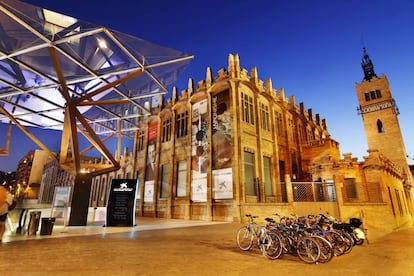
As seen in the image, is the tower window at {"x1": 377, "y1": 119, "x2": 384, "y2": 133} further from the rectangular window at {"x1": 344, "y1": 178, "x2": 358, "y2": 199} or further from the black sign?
the black sign

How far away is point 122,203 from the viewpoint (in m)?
13.0

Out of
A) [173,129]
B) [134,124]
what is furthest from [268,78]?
[134,124]

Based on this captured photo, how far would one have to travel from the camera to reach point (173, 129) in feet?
74.4

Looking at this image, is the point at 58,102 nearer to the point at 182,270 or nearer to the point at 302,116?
the point at 182,270

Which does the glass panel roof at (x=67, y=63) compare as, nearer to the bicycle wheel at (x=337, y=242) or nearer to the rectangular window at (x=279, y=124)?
the rectangular window at (x=279, y=124)

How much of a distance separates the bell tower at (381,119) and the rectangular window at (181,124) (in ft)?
90.4

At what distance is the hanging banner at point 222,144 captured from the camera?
1708 centimetres

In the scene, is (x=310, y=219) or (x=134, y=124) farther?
(x=134, y=124)

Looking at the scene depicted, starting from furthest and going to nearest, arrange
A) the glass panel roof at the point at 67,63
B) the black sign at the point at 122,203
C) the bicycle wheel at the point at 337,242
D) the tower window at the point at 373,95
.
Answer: the tower window at the point at 373,95 < the black sign at the point at 122,203 < the glass panel roof at the point at 67,63 < the bicycle wheel at the point at 337,242

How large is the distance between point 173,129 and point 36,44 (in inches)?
503

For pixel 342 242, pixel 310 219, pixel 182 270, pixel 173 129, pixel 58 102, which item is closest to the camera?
pixel 182 270

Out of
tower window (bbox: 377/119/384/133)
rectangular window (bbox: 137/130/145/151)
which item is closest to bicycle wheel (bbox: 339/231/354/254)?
rectangular window (bbox: 137/130/145/151)

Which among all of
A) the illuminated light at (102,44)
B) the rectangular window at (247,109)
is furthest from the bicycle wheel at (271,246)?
the illuminated light at (102,44)

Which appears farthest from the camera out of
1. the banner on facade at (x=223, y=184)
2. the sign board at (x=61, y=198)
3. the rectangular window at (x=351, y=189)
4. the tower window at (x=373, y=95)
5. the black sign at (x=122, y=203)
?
the tower window at (x=373, y=95)
